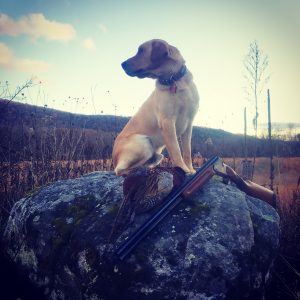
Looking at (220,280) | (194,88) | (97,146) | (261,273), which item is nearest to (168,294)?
(220,280)

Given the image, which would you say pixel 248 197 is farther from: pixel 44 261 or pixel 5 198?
pixel 5 198

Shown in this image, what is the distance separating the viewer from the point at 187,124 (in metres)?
3.73

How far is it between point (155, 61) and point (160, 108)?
1.90 ft

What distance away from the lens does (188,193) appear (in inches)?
98.0

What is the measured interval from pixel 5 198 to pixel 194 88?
310 cm

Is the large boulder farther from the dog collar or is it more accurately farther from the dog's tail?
the dog collar

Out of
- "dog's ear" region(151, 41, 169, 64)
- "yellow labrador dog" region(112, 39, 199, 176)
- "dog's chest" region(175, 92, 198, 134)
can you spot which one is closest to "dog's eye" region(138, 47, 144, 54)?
"yellow labrador dog" region(112, 39, 199, 176)

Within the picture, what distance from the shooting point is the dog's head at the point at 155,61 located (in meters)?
3.46

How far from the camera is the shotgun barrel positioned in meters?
2.05

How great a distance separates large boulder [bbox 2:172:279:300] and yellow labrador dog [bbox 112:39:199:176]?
24.1 inches

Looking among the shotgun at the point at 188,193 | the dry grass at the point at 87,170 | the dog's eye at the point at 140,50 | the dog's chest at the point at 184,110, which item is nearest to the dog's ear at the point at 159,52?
the dog's eye at the point at 140,50

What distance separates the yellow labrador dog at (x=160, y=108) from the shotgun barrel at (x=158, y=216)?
73 cm

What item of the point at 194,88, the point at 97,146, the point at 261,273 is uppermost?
the point at 194,88

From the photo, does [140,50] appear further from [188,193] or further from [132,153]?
[188,193]
